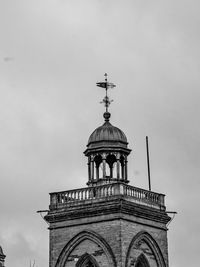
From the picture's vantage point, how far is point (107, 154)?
65625 millimetres

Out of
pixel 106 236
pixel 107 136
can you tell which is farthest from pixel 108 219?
pixel 107 136

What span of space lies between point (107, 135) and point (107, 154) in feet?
3.88

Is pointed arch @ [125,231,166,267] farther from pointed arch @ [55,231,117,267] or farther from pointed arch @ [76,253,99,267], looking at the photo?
pointed arch @ [76,253,99,267]

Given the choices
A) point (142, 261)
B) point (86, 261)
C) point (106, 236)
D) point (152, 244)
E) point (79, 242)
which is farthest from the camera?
point (152, 244)

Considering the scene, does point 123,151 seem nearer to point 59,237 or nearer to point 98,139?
point 98,139

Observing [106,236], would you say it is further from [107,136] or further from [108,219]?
[107,136]

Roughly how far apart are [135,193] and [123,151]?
2.60 meters

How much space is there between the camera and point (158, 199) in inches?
2635

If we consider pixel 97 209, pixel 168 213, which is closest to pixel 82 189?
pixel 97 209

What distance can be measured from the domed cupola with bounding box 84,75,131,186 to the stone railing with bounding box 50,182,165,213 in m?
0.99

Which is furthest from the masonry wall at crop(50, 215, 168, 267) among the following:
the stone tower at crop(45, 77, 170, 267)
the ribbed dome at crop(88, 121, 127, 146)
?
the ribbed dome at crop(88, 121, 127, 146)

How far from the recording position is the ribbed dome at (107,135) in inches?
2598

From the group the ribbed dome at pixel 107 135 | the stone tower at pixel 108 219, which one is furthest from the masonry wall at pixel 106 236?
the ribbed dome at pixel 107 135

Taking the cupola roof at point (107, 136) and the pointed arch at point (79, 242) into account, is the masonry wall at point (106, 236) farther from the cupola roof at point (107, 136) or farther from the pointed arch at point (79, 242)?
the cupola roof at point (107, 136)
